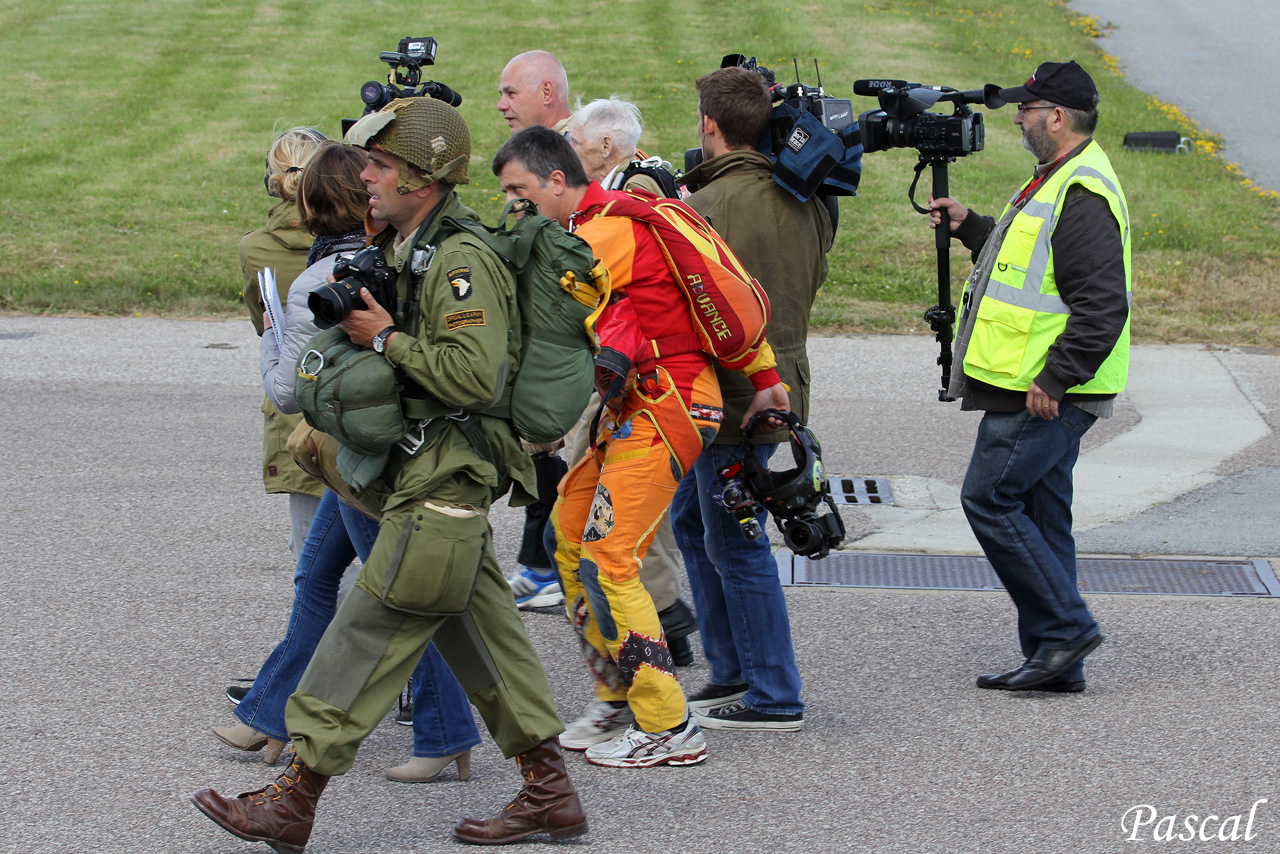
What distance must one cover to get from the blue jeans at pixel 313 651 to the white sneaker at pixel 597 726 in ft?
1.18

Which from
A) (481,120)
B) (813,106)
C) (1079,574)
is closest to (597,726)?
(813,106)

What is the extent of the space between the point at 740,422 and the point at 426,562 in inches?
53.2

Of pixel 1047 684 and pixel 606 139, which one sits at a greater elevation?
pixel 606 139

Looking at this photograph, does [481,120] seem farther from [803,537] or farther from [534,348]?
[534,348]

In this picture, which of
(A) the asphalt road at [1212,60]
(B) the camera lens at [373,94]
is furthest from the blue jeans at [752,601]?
(A) the asphalt road at [1212,60]

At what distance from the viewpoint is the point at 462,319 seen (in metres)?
3.22

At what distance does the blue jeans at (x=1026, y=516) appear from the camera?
4.44 m

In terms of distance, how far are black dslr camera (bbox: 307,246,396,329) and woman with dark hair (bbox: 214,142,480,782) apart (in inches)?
19.8

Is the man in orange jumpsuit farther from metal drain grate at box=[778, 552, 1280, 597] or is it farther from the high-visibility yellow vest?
metal drain grate at box=[778, 552, 1280, 597]

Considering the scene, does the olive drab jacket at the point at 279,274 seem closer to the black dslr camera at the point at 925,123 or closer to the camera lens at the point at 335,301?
the camera lens at the point at 335,301

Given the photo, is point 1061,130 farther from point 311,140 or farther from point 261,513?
point 261,513

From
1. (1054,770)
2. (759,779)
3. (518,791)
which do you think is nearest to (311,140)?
(518,791)

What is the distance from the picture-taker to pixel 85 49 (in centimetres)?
2036
